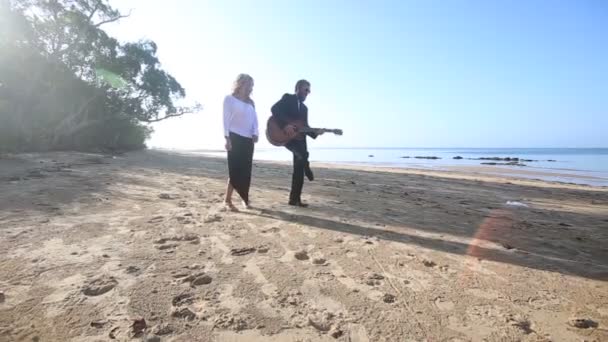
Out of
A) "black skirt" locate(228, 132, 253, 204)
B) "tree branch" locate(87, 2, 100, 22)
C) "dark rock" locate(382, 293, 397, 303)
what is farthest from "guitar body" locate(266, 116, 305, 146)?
"tree branch" locate(87, 2, 100, 22)

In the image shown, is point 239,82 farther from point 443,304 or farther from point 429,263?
point 443,304

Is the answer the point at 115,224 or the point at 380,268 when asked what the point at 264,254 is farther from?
the point at 115,224

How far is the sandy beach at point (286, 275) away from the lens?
1.66 meters

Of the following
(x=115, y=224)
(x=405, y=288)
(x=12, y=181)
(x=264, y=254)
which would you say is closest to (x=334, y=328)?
(x=405, y=288)

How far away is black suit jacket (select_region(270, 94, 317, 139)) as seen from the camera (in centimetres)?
470

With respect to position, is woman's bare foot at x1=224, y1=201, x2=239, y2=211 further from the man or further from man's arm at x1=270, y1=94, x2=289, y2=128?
man's arm at x1=270, y1=94, x2=289, y2=128

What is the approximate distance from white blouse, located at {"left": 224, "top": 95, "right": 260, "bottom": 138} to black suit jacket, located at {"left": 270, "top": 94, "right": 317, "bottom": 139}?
1.24 feet

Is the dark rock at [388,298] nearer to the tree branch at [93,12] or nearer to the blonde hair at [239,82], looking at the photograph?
the blonde hair at [239,82]

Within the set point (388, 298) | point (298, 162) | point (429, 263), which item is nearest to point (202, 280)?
point (388, 298)

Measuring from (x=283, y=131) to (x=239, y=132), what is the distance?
0.67 meters

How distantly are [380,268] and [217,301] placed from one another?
1.24 metres

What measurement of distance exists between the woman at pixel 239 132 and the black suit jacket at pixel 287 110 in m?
0.36

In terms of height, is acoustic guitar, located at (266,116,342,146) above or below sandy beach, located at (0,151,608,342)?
above

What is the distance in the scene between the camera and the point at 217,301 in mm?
1896
